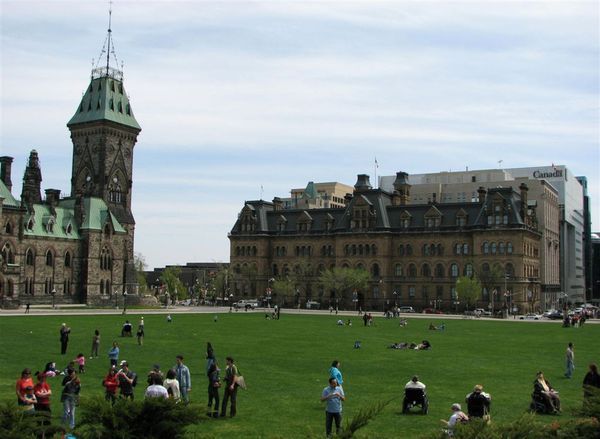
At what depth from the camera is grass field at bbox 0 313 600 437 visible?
22.5 m

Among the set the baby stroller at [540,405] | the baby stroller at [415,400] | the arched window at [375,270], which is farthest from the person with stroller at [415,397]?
the arched window at [375,270]

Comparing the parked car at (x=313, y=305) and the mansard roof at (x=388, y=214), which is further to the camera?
the parked car at (x=313, y=305)

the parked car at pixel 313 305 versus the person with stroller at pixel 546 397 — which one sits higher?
the person with stroller at pixel 546 397

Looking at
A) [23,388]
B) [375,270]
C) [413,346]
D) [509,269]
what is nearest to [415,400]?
[23,388]

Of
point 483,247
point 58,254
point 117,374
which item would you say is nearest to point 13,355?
point 117,374

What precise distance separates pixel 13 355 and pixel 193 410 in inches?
1043

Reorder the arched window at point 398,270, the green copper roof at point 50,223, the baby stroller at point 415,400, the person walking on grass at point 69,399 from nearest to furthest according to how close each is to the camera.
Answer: the person walking on grass at point 69,399, the baby stroller at point 415,400, the green copper roof at point 50,223, the arched window at point 398,270

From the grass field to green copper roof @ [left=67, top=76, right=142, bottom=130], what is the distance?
70545mm

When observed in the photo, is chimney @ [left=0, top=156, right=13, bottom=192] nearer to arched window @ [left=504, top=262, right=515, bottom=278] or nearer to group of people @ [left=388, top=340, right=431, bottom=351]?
arched window @ [left=504, top=262, right=515, bottom=278]

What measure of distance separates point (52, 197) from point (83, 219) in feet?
19.7

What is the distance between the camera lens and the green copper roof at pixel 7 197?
Answer: 10000 cm

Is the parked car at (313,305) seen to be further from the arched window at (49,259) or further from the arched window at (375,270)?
the arched window at (49,259)

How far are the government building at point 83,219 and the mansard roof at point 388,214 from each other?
1021 inches

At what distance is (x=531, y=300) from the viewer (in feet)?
365
